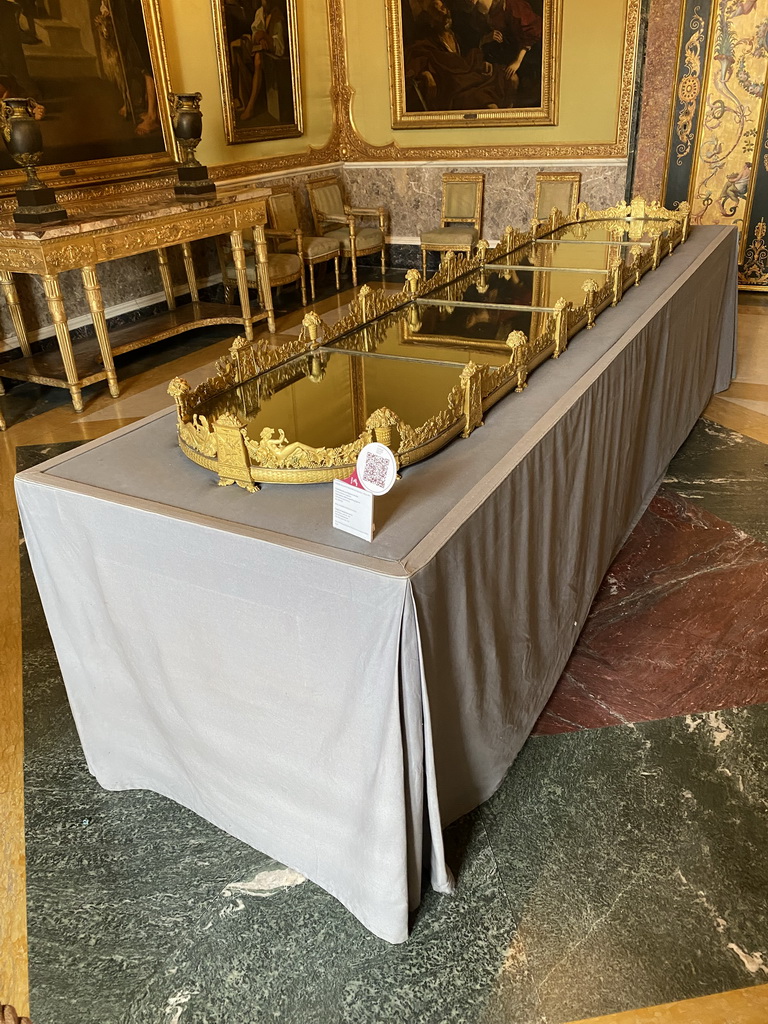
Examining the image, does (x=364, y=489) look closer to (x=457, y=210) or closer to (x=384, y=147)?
(x=457, y=210)

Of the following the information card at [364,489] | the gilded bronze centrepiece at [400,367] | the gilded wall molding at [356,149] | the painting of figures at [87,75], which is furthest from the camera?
the gilded wall molding at [356,149]

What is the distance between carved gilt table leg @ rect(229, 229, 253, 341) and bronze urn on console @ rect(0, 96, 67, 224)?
5.26ft

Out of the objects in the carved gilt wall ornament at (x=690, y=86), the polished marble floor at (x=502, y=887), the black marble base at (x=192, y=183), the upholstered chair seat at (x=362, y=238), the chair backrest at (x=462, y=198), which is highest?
the carved gilt wall ornament at (x=690, y=86)

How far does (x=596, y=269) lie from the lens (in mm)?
3943

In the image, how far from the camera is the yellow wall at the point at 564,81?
299 inches

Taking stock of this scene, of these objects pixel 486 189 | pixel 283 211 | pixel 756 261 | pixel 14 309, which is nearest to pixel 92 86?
pixel 14 309

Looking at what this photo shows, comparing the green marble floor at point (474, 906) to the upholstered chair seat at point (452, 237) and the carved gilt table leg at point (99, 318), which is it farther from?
the upholstered chair seat at point (452, 237)

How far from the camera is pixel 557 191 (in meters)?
8.28

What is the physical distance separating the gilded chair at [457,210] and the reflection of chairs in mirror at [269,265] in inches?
61.5

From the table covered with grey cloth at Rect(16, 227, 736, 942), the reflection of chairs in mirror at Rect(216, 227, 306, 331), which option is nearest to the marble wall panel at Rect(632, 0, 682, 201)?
the reflection of chairs in mirror at Rect(216, 227, 306, 331)

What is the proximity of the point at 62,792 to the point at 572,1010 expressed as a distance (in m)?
1.62

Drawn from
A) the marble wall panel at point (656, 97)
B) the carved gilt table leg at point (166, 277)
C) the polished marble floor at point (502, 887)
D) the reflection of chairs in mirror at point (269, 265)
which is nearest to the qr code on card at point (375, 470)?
the polished marble floor at point (502, 887)

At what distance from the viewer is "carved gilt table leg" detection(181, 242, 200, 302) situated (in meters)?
7.17

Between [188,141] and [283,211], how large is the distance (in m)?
1.98
